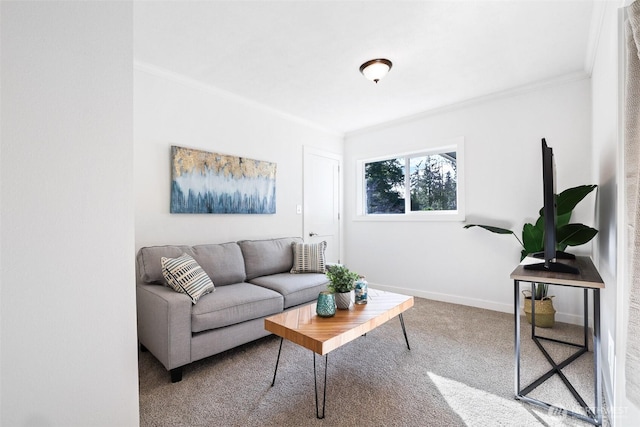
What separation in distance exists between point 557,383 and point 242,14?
319cm

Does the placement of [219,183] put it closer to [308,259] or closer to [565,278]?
[308,259]

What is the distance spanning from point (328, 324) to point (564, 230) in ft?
6.48

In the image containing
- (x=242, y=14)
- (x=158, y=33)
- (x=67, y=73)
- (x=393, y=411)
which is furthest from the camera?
(x=158, y=33)

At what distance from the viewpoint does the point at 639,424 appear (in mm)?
1069

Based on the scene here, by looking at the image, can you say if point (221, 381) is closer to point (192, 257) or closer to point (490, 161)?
point (192, 257)

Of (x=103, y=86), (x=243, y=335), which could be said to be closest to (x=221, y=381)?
(x=243, y=335)

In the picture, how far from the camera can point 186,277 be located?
7.43 feet

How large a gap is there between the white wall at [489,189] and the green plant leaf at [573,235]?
0.81 meters

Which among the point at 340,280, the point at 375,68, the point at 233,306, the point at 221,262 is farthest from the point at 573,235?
the point at 221,262

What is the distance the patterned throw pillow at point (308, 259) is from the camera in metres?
3.38

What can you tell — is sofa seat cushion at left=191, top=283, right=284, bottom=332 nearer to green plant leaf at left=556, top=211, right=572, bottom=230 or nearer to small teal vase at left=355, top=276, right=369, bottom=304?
small teal vase at left=355, top=276, right=369, bottom=304

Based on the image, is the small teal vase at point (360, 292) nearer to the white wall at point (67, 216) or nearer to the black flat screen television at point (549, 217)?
the black flat screen television at point (549, 217)

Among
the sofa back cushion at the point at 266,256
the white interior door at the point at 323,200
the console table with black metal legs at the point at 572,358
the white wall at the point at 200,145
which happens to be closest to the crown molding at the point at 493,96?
the white interior door at the point at 323,200

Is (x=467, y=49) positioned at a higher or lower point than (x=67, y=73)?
higher
